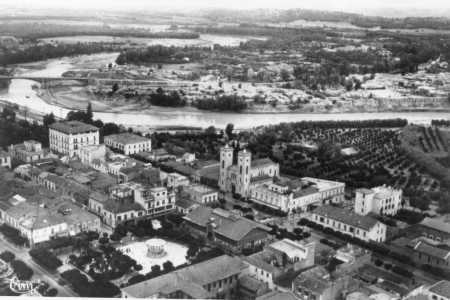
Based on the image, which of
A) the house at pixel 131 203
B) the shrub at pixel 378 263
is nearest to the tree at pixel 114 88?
the house at pixel 131 203

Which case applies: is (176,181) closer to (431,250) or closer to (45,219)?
(45,219)

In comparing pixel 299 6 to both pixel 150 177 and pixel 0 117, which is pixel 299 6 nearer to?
pixel 150 177

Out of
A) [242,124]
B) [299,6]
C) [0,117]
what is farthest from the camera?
[242,124]

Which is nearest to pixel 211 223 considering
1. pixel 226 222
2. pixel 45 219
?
pixel 226 222

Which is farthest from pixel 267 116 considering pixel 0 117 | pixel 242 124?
pixel 0 117

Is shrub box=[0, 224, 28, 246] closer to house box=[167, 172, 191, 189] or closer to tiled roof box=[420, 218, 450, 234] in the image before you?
house box=[167, 172, 191, 189]

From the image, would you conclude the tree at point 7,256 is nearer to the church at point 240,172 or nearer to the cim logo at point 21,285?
the cim logo at point 21,285

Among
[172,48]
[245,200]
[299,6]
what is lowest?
[245,200]
